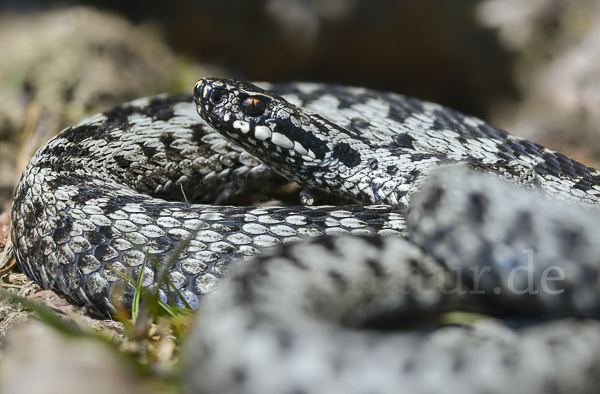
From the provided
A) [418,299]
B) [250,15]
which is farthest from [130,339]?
[250,15]

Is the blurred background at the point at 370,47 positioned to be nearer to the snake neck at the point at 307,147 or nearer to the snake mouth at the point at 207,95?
the snake mouth at the point at 207,95

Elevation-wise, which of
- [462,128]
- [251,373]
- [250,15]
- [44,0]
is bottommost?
[251,373]

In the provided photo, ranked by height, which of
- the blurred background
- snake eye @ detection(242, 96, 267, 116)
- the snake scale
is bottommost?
the snake scale

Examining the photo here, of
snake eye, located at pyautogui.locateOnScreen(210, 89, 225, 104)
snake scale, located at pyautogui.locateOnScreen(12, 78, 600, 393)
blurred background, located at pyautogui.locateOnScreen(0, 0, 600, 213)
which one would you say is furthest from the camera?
blurred background, located at pyautogui.locateOnScreen(0, 0, 600, 213)

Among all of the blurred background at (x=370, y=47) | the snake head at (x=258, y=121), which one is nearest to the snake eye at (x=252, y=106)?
the snake head at (x=258, y=121)

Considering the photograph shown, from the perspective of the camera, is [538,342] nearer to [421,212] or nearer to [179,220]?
[421,212]

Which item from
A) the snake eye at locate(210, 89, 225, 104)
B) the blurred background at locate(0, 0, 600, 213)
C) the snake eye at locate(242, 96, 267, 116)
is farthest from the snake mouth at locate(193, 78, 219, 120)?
the blurred background at locate(0, 0, 600, 213)

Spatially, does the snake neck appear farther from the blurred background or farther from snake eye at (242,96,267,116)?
the blurred background
